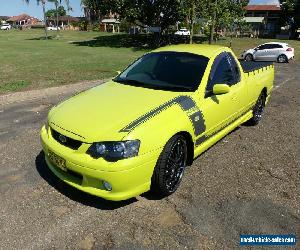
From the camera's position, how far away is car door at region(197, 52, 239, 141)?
4.89m

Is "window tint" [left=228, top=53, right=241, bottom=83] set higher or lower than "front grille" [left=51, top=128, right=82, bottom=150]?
higher

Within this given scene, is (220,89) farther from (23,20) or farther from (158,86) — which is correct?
(23,20)

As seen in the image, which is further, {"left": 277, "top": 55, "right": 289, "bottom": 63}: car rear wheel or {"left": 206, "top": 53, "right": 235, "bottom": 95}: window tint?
{"left": 277, "top": 55, "right": 289, "bottom": 63}: car rear wheel

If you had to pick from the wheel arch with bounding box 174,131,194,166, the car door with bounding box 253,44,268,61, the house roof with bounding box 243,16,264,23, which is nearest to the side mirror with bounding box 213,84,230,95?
the wheel arch with bounding box 174,131,194,166

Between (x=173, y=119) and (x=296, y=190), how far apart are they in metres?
2.06

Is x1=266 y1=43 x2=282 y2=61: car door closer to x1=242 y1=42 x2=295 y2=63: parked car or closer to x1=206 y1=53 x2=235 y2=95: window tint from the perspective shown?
x1=242 y1=42 x2=295 y2=63: parked car

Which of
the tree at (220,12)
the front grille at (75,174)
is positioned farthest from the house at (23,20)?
the front grille at (75,174)

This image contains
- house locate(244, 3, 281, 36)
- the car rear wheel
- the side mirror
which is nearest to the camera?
the side mirror

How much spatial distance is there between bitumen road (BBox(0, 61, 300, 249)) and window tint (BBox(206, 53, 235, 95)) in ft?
4.12

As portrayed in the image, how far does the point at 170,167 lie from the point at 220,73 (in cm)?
195

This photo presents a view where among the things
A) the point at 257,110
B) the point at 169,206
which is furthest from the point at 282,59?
the point at 169,206

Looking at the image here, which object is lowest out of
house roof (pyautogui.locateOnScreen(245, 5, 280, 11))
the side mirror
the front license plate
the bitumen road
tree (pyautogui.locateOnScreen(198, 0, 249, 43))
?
the bitumen road

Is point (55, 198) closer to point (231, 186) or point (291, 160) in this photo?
point (231, 186)

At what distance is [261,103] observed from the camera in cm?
743
